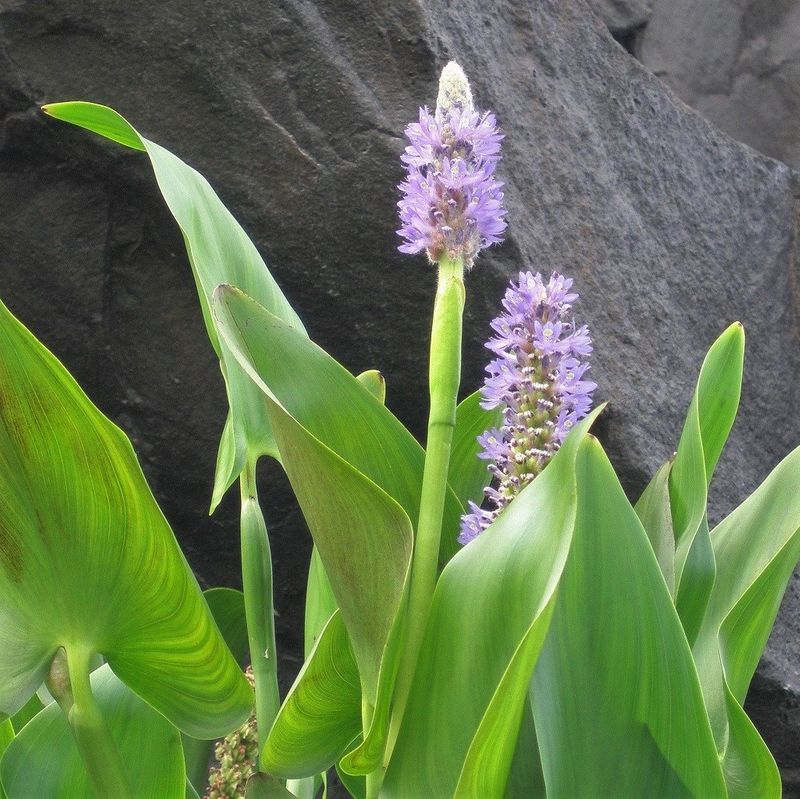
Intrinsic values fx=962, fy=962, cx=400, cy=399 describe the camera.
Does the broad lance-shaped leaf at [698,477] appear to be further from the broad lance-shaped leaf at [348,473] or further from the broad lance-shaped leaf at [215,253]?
the broad lance-shaped leaf at [215,253]

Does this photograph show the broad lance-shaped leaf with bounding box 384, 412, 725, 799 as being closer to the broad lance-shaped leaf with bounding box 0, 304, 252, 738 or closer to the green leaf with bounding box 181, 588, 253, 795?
the broad lance-shaped leaf with bounding box 0, 304, 252, 738

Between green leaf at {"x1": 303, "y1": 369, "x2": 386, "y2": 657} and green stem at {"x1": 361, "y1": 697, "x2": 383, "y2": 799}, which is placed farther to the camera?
green leaf at {"x1": 303, "y1": 369, "x2": 386, "y2": 657}

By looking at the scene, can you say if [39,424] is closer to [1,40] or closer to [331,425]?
[331,425]

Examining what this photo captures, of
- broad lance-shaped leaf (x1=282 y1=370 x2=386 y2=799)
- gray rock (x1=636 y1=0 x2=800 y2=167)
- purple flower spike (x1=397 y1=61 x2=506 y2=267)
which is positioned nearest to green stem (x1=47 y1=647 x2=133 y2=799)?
broad lance-shaped leaf (x1=282 y1=370 x2=386 y2=799)

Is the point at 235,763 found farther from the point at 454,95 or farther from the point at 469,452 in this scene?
the point at 454,95

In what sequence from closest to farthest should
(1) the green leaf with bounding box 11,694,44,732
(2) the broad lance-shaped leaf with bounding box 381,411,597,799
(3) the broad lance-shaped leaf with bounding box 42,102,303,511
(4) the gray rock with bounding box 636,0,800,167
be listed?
(2) the broad lance-shaped leaf with bounding box 381,411,597,799 < (3) the broad lance-shaped leaf with bounding box 42,102,303,511 < (1) the green leaf with bounding box 11,694,44,732 < (4) the gray rock with bounding box 636,0,800,167

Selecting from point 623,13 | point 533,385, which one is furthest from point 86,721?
point 623,13

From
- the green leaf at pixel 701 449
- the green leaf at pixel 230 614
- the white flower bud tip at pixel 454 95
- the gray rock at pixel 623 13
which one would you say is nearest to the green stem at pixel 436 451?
the white flower bud tip at pixel 454 95
